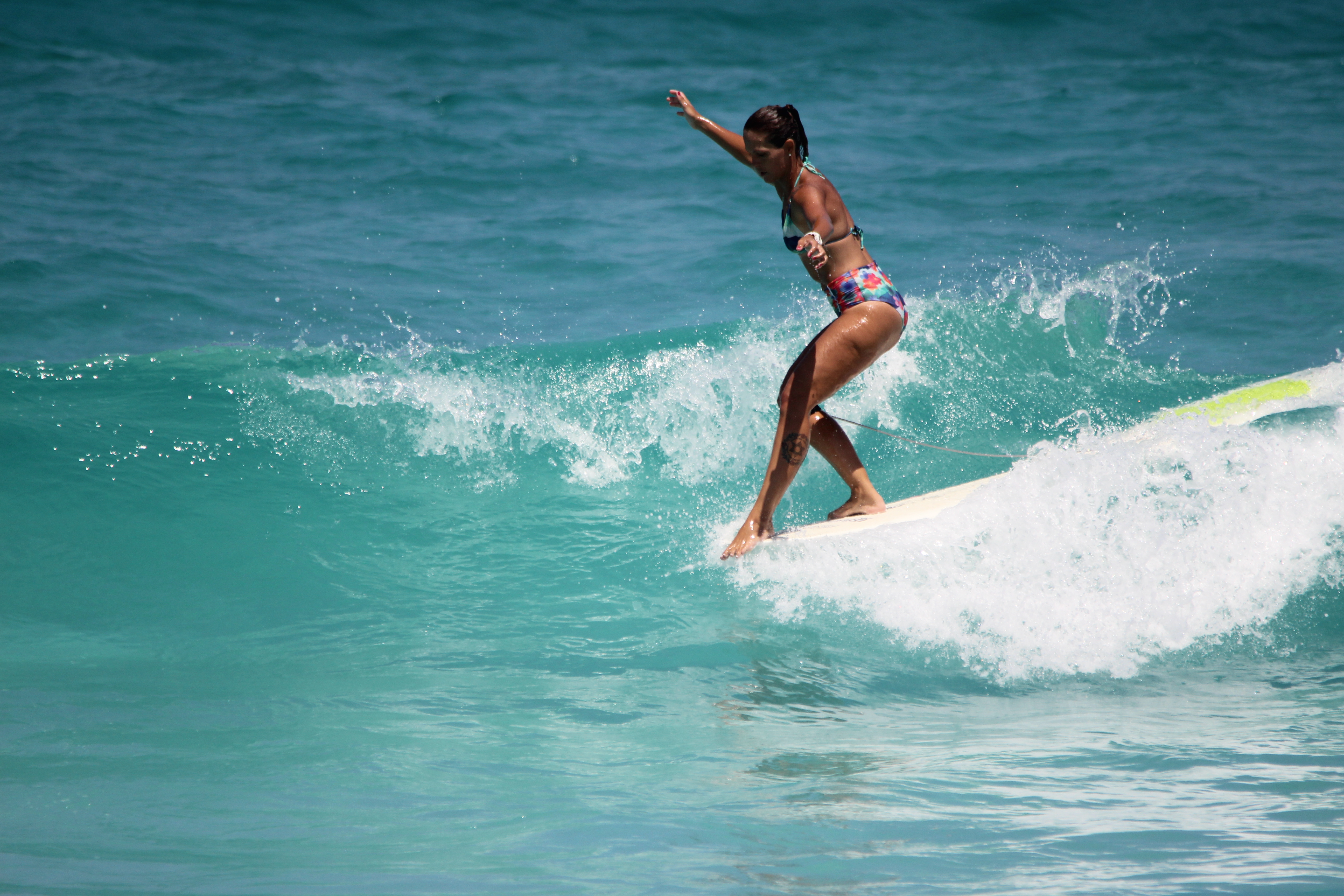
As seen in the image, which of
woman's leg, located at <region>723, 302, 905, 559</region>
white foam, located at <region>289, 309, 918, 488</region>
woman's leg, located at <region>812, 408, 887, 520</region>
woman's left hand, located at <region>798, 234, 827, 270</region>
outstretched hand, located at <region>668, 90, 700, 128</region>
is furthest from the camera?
white foam, located at <region>289, 309, 918, 488</region>

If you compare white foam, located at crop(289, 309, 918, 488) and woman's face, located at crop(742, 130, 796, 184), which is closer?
woman's face, located at crop(742, 130, 796, 184)

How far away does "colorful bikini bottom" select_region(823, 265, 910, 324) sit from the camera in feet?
14.8

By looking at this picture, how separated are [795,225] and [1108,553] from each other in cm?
187

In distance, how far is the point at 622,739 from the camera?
126 inches

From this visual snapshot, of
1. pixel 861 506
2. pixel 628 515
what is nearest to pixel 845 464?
pixel 861 506

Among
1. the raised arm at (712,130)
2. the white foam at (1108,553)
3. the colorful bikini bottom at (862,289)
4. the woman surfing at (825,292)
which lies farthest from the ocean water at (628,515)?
the raised arm at (712,130)

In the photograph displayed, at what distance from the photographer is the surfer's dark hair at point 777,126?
169 inches

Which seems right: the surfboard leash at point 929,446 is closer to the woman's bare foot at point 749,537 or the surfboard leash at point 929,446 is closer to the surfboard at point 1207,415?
the surfboard at point 1207,415

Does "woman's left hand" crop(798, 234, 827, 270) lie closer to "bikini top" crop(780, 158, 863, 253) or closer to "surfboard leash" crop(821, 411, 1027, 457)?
"bikini top" crop(780, 158, 863, 253)

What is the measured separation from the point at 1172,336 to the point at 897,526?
6.55m

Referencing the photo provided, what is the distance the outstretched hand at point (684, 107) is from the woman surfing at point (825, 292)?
0.95 ft

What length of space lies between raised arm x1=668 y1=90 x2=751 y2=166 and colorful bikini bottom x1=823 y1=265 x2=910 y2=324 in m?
0.66

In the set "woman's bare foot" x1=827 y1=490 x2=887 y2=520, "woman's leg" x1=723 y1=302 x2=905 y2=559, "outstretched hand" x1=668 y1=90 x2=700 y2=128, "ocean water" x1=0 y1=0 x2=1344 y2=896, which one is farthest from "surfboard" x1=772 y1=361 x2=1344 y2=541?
"outstretched hand" x1=668 y1=90 x2=700 y2=128

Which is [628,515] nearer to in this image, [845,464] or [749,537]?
[749,537]
